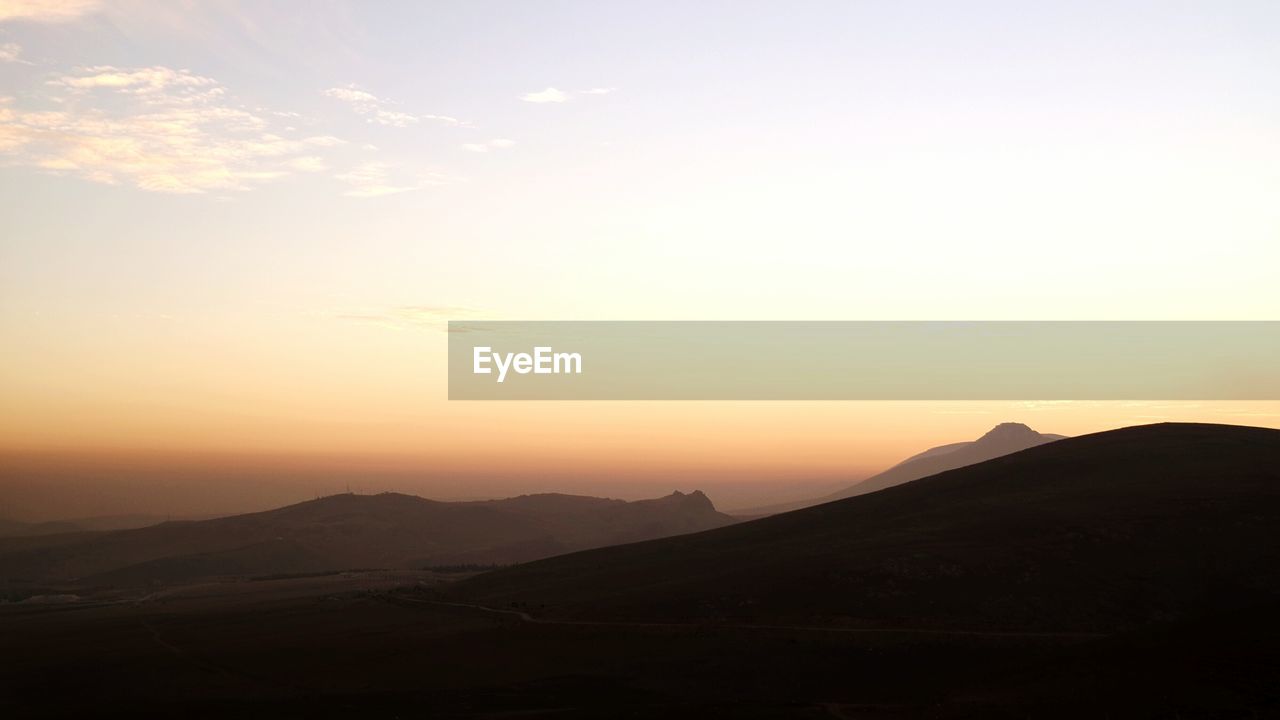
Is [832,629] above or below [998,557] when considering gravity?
below

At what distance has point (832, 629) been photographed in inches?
2317

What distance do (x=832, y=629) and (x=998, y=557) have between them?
1580cm

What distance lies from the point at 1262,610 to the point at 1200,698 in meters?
14.4

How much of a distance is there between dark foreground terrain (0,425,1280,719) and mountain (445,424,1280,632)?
0.25 m

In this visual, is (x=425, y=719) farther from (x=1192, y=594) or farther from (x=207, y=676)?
(x=1192, y=594)

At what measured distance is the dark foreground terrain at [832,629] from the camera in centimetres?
4572

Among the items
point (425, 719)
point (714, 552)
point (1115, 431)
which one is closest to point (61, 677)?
point (425, 719)

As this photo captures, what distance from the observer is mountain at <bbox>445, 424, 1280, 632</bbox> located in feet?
197

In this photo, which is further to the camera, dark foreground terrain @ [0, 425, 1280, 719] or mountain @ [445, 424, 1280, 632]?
mountain @ [445, 424, 1280, 632]

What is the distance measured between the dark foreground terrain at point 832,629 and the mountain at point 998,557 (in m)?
0.25

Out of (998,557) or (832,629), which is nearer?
(832,629)

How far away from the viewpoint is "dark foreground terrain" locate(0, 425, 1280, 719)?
4572 cm

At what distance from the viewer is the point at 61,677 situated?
200 feet

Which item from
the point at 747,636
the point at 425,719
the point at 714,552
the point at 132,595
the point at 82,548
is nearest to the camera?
the point at 425,719
